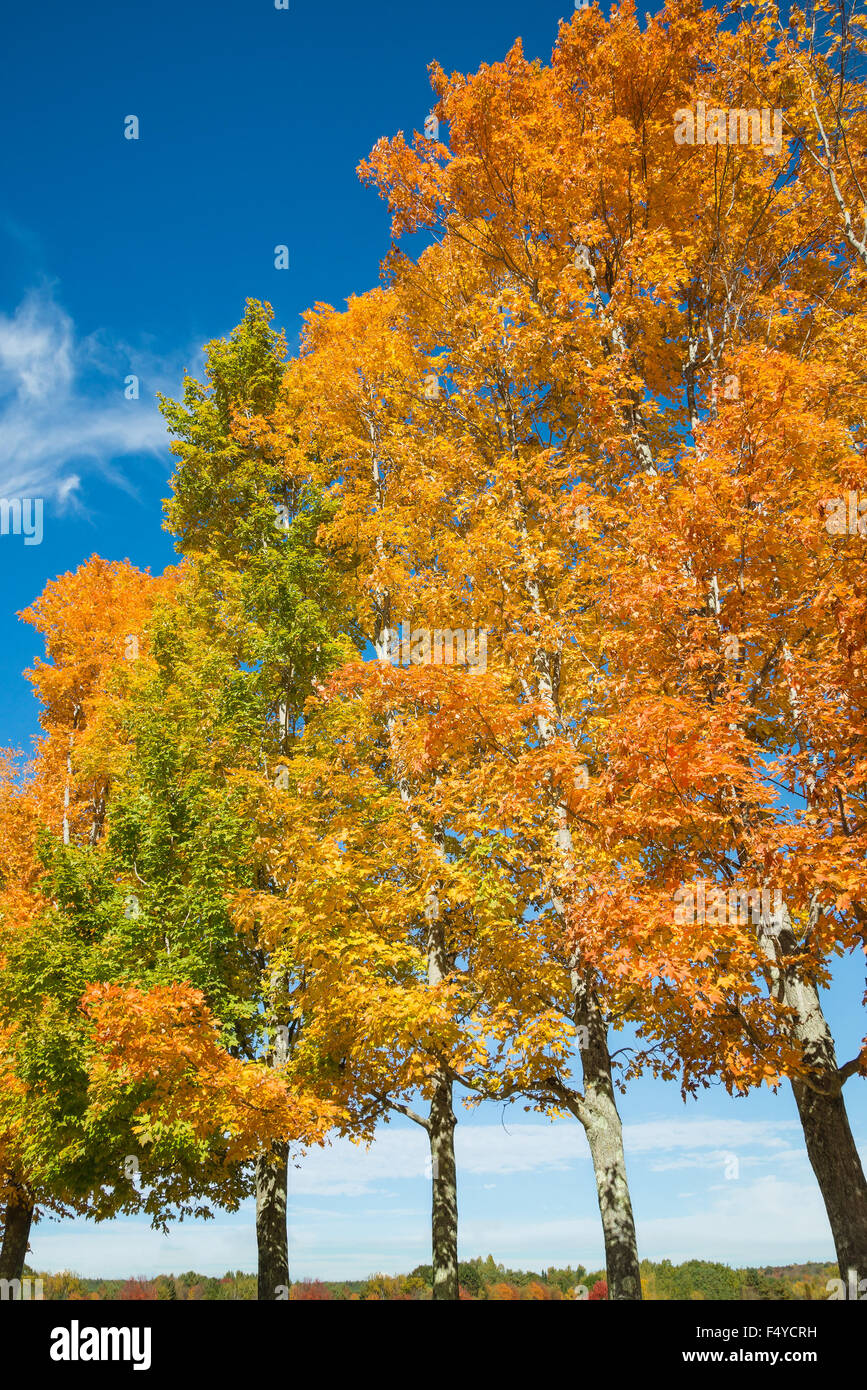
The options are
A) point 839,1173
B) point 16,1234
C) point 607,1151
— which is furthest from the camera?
point 16,1234

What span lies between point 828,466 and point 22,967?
12.8 metres

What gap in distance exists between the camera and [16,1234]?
53.5 feet

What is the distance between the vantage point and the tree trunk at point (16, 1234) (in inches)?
634

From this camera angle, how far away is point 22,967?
39.6 ft

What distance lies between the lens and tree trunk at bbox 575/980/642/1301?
26.1 ft

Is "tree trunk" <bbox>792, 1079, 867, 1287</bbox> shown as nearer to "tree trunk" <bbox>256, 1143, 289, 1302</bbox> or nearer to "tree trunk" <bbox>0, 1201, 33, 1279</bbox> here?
"tree trunk" <bbox>256, 1143, 289, 1302</bbox>

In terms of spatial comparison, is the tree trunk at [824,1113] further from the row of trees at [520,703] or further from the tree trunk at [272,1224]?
the tree trunk at [272,1224]

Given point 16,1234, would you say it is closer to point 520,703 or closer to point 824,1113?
point 520,703

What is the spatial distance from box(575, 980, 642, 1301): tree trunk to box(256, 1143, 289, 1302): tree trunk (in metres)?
4.28

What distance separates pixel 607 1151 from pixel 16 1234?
1407 cm

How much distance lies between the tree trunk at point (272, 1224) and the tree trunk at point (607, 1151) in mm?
4282

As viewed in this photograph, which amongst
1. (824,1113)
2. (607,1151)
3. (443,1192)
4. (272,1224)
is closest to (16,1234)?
(272,1224)

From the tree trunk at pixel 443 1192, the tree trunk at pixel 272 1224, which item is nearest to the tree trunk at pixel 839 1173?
the tree trunk at pixel 443 1192
